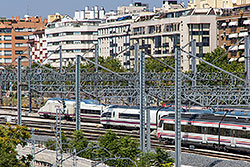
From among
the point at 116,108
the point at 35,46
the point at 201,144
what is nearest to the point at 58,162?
the point at 201,144

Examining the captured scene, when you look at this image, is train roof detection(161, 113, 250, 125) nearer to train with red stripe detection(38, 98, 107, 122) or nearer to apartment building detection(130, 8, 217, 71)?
train with red stripe detection(38, 98, 107, 122)

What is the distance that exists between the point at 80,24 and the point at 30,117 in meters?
85.7

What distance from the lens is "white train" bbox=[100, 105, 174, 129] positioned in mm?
63500

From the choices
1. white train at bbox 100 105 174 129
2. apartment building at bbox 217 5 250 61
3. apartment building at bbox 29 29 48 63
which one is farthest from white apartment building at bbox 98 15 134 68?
white train at bbox 100 105 174 129

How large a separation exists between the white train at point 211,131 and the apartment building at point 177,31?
5963 centimetres

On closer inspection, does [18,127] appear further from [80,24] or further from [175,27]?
[80,24]

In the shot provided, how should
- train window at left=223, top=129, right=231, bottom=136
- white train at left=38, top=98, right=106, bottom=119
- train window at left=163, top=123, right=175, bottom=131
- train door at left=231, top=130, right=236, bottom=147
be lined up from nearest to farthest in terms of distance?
train door at left=231, top=130, right=236, bottom=147 < train window at left=223, top=129, right=231, bottom=136 < train window at left=163, top=123, right=175, bottom=131 < white train at left=38, top=98, right=106, bottom=119

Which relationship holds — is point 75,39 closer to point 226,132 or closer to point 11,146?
point 226,132

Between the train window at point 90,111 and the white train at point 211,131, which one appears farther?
the train window at point 90,111

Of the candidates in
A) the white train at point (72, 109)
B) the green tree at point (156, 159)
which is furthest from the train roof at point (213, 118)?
the white train at point (72, 109)

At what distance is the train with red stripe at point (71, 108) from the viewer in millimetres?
75750

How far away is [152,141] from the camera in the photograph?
195ft

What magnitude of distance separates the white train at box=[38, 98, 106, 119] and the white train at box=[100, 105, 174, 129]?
451cm

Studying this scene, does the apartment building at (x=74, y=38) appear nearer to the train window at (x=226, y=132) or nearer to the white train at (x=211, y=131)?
the white train at (x=211, y=131)
